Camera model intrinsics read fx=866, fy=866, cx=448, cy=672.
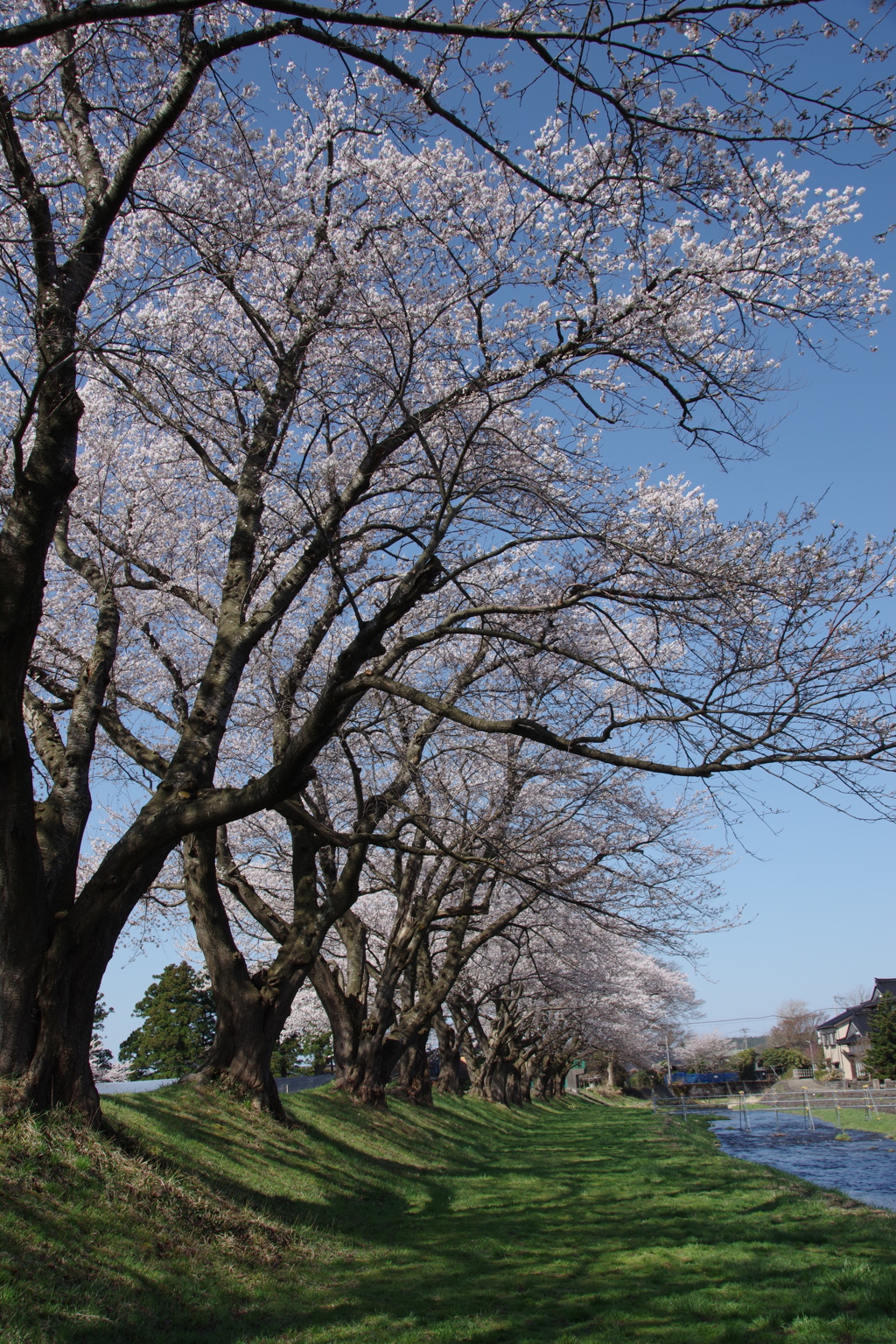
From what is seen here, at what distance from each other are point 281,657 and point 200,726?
5880 mm

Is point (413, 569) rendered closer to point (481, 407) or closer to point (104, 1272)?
point (481, 407)

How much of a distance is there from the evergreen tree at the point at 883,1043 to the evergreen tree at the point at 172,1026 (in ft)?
100

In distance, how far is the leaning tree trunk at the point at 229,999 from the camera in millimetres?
10109

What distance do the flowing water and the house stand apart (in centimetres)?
2888

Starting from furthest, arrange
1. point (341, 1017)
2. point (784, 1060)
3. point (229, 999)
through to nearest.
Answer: point (784, 1060) → point (341, 1017) → point (229, 999)

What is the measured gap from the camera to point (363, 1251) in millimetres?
7273

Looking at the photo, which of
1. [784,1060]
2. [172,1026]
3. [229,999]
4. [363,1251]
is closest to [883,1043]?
[172,1026]

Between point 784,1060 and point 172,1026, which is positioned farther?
point 784,1060

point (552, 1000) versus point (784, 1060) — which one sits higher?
point (552, 1000)

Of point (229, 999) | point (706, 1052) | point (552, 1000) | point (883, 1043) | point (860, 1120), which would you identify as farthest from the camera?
point (706, 1052)

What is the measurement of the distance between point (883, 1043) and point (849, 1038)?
25.9 meters

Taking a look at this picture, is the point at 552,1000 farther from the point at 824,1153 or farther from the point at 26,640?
the point at 26,640

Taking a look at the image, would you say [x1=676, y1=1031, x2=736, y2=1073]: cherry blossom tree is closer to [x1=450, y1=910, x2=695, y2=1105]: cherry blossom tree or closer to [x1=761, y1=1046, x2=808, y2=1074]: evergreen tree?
[x1=761, y1=1046, x2=808, y2=1074]: evergreen tree

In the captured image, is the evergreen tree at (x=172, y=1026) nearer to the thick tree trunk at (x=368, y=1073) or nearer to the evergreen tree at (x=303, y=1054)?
the evergreen tree at (x=303, y=1054)
